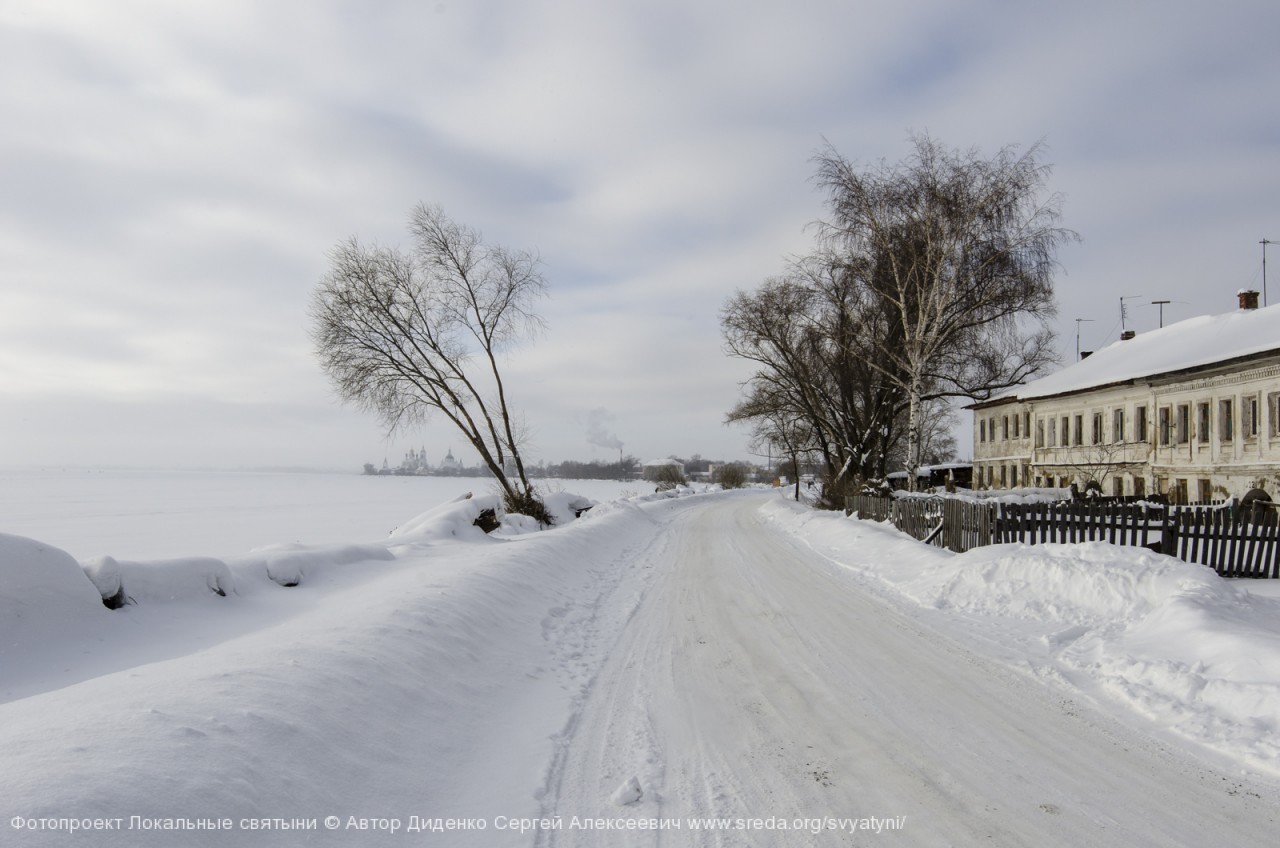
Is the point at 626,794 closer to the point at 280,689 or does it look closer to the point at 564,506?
the point at 280,689

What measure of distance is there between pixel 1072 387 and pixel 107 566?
36.7m

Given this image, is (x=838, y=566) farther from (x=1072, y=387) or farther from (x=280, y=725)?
(x=1072, y=387)

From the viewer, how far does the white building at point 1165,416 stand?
2230 centimetres

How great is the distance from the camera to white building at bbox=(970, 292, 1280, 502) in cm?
2230

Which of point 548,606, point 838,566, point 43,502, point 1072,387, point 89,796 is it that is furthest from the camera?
point 43,502

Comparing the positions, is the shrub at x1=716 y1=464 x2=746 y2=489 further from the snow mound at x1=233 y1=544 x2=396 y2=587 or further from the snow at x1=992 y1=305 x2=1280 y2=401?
the snow mound at x1=233 y1=544 x2=396 y2=587

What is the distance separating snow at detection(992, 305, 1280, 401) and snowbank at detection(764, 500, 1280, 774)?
17.9 metres

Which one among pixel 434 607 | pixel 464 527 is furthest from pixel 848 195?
pixel 434 607

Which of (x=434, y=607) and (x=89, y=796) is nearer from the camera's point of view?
(x=89, y=796)

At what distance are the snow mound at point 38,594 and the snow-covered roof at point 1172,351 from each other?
29113 millimetres

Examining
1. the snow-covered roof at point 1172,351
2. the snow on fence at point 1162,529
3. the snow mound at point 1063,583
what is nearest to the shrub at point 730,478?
the snow-covered roof at point 1172,351

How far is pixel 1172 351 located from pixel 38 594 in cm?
3618

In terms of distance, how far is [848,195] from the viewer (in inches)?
896

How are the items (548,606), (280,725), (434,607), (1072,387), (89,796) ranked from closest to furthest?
(89,796) < (280,725) < (434,607) < (548,606) < (1072,387)
